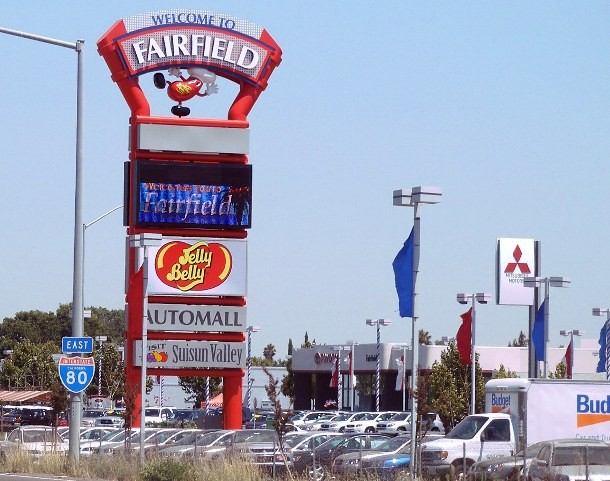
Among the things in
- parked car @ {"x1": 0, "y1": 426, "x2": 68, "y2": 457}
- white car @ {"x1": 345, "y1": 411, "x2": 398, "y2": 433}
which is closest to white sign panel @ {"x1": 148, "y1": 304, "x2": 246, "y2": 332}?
parked car @ {"x1": 0, "y1": 426, "x2": 68, "y2": 457}

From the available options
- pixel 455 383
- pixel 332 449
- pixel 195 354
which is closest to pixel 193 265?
pixel 195 354

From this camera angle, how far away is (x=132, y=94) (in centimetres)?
4634

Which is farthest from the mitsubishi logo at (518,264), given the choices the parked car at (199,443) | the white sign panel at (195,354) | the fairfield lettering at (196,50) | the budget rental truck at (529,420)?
the parked car at (199,443)

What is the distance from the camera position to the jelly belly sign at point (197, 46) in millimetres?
45812

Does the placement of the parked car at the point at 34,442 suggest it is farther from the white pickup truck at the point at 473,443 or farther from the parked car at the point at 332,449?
the white pickup truck at the point at 473,443

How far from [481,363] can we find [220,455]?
1928 inches

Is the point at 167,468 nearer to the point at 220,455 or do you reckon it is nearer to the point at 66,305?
the point at 220,455

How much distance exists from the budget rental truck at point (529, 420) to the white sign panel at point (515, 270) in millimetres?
22030

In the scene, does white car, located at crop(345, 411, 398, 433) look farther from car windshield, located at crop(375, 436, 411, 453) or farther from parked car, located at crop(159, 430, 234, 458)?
car windshield, located at crop(375, 436, 411, 453)

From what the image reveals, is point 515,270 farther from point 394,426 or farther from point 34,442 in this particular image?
point 34,442

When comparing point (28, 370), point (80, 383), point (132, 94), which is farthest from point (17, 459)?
point (28, 370)

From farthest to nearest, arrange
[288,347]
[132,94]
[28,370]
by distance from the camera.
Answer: [288,347], [28,370], [132,94]

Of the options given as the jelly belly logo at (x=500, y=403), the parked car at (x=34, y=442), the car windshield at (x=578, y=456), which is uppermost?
the jelly belly logo at (x=500, y=403)

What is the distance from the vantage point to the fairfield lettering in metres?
45.9
